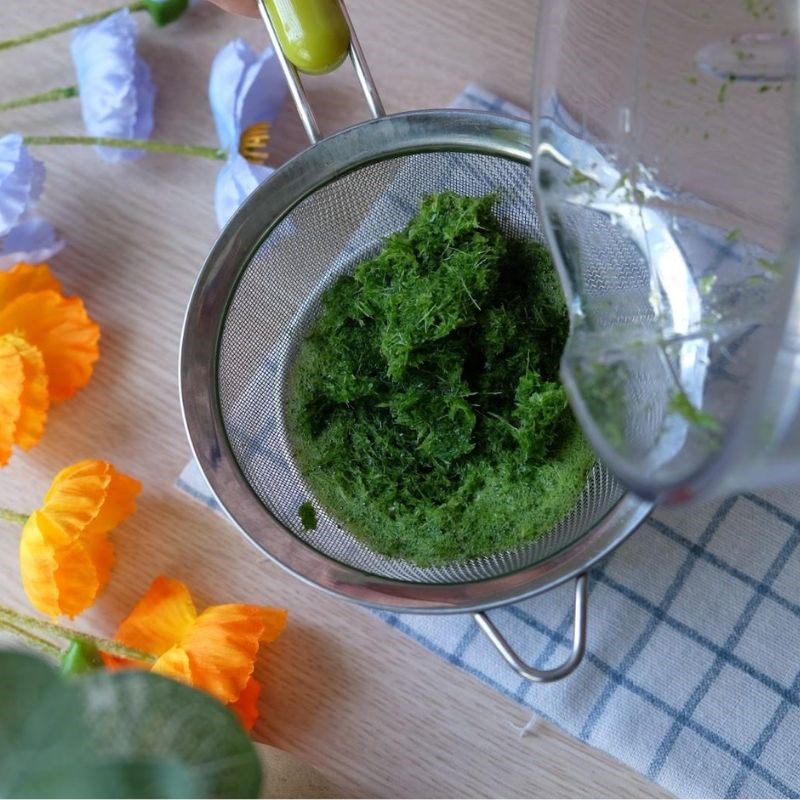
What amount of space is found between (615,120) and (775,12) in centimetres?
16

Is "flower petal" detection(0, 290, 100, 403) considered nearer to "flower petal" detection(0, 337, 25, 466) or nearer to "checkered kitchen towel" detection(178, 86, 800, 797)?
"flower petal" detection(0, 337, 25, 466)

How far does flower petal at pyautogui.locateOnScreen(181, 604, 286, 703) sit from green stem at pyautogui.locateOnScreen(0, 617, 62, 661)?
0.18 meters

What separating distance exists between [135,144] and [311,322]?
332 mm

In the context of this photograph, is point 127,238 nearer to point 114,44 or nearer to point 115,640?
→ point 114,44

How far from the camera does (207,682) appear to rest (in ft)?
3.17

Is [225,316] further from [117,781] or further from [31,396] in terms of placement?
[117,781]

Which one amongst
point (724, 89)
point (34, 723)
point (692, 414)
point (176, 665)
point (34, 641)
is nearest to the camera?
point (34, 723)

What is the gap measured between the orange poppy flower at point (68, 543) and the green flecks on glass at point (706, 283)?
0.68m

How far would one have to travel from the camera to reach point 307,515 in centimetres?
103

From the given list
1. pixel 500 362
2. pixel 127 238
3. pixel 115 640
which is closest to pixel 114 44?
pixel 127 238

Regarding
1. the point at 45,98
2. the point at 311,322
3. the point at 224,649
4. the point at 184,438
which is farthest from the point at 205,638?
the point at 45,98

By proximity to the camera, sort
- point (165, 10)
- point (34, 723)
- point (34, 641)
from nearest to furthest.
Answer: point (34, 723), point (34, 641), point (165, 10)

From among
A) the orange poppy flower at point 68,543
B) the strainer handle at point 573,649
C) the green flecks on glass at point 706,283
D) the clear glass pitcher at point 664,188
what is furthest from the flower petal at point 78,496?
the green flecks on glass at point 706,283

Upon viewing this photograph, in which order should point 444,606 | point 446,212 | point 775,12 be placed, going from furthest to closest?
point 446,212 → point 444,606 → point 775,12
